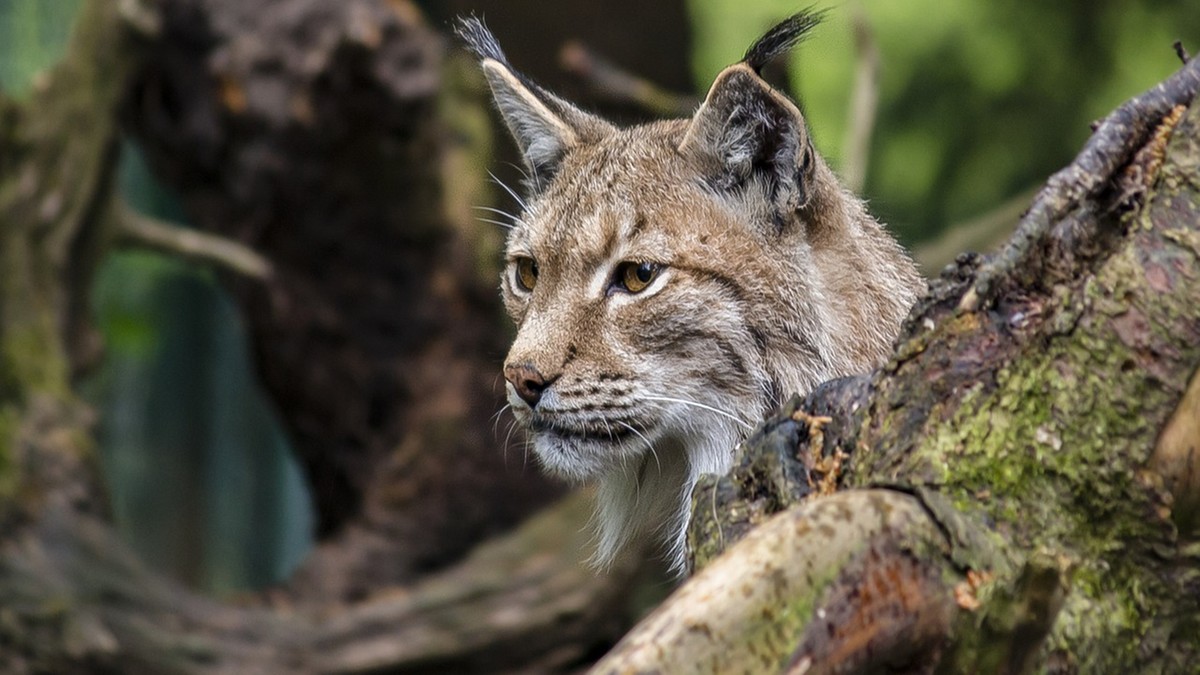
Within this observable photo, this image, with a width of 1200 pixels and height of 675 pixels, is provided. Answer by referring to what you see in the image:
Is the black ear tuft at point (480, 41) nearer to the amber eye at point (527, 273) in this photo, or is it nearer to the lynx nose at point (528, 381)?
the amber eye at point (527, 273)

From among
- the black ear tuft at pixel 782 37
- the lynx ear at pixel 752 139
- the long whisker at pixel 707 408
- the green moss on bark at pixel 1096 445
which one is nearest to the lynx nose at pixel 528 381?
the long whisker at pixel 707 408

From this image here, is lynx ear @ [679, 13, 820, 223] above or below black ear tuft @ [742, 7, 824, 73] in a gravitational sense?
below

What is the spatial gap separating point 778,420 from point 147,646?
429cm

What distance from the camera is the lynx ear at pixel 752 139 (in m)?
3.11

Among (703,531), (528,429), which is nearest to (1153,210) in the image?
(703,531)

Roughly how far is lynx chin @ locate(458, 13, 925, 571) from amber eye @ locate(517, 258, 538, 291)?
A: 0.14 m

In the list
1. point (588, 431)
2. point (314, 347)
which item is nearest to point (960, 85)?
point (314, 347)

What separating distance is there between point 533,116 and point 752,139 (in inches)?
33.6

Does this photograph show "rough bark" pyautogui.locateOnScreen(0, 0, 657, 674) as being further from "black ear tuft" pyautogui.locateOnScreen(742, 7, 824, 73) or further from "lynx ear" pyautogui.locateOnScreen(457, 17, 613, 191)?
"black ear tuft" pyautogui.locateOnScreen(742, 7, 824, 73)

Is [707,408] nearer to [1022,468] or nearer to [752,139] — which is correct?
[752,139]

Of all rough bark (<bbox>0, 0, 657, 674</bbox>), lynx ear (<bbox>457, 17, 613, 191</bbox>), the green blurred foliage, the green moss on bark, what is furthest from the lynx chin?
the green blurred foliage

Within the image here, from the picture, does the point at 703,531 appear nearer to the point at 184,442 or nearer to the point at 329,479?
the point at 329,479

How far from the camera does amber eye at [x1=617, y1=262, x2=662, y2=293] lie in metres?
3.27

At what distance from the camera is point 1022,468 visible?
1.98 metres
